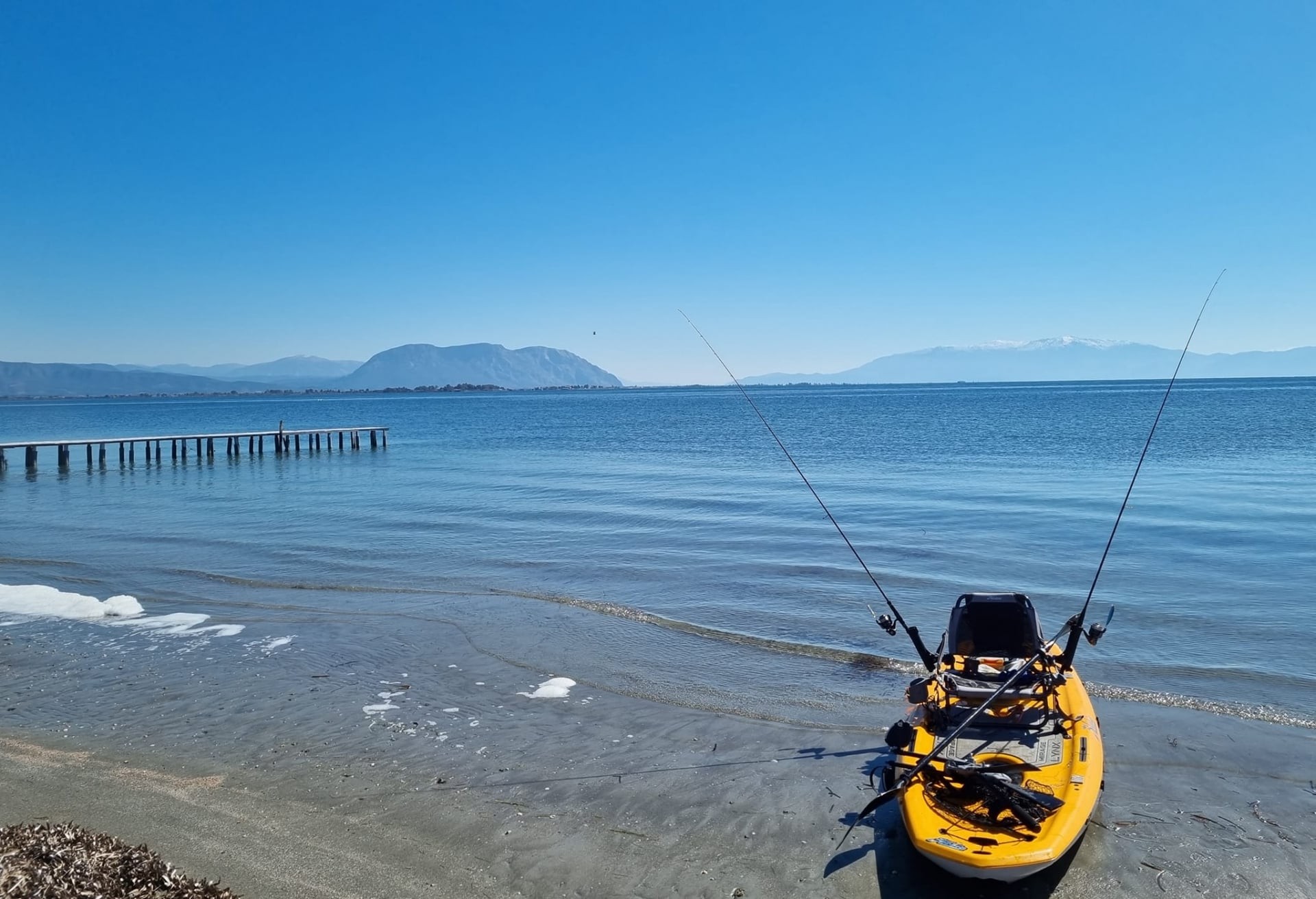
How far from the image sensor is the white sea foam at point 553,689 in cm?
1080

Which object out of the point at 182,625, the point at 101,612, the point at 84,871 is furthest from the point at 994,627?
the point at 101,612

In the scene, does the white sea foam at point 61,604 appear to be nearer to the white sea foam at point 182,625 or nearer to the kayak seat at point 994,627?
the white sea foam at point 182,625

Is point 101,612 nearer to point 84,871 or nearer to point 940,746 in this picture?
point 84,871

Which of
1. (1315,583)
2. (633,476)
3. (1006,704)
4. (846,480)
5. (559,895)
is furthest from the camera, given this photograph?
(633,476)

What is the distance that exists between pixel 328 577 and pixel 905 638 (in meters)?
11.1

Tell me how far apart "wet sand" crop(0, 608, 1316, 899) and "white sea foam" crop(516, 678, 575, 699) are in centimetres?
18

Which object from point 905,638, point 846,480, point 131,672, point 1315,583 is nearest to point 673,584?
point 905,638

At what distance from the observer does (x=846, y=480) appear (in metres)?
33.3

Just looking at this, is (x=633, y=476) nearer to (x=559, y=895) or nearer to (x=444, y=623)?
(x=444, y=623)

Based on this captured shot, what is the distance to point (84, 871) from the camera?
214 inches

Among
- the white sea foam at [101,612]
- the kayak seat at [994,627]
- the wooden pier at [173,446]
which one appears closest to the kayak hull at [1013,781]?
the kayak seat at [994,627]

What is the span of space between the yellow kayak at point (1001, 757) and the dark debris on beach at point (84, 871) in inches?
196

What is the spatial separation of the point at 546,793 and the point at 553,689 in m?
2.99

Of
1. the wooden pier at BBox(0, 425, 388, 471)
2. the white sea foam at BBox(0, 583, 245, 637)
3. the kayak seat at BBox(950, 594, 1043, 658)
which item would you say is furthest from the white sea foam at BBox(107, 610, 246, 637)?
the wooden pier at BBox(0, 425, 388, 471)
